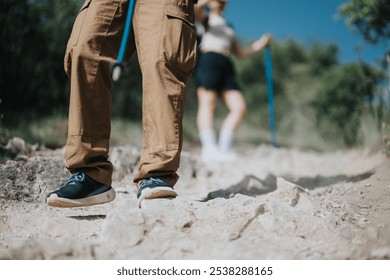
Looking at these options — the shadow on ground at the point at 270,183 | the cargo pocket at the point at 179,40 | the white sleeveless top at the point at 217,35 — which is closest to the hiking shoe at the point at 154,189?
the cargo pocket at the point at 179,40

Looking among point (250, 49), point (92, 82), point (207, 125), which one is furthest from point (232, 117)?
point (92, 82)

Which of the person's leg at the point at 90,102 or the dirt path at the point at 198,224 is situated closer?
the dirt path at the point at 198,224

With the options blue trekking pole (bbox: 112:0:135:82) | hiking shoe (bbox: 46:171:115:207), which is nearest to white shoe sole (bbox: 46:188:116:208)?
hiking shoe (bbox: 46:171:115:207)

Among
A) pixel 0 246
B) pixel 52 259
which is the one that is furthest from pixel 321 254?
pixel 0 246

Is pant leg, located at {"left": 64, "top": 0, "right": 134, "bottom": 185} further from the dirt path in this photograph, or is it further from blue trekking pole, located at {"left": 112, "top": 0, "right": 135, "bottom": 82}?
the dirt path

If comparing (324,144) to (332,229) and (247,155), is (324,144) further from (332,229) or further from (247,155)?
(332,229)

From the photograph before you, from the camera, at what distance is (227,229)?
1.59 m

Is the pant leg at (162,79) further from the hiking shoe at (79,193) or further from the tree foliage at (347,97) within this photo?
the tree foliage at (347,97)

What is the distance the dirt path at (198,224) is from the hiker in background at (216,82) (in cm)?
170

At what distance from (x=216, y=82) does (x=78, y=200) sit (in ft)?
8.40

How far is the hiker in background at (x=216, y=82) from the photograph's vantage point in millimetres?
4023

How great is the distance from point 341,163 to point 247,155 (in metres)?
1.37

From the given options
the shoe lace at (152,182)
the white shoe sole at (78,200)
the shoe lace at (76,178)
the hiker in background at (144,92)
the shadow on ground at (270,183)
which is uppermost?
the hiker in background at (144,92)

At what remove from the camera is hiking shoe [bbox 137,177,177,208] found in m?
1.69
